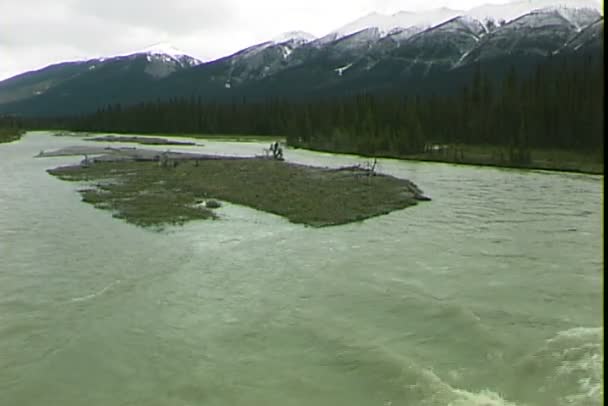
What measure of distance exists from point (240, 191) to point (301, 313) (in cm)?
1861

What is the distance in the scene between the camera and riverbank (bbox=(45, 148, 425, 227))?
23109 millimetres

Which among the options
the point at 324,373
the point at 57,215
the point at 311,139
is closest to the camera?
the point at 324,373

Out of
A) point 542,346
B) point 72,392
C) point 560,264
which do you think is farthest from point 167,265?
point 560,264

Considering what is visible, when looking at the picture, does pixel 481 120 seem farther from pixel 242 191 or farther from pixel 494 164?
pixel 242 191

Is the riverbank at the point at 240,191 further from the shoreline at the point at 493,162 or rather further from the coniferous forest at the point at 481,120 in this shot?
the coniferous forest at the point at 481,120

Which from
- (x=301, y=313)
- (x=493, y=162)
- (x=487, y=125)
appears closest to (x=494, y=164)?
(x=493, y=162)

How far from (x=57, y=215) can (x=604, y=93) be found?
23868 mm

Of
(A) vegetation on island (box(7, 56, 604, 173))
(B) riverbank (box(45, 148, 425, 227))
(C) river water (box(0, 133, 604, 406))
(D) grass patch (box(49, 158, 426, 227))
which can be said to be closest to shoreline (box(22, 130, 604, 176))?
(A) vegetation on island (box(7, 56, 604, 173))

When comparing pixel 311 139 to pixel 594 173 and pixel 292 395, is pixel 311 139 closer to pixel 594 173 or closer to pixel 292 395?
pixel 594 173

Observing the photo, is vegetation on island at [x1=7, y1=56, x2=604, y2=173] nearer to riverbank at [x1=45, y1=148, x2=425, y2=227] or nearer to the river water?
riverbank at [x1=45, y1=148, x2=425, y2=227]

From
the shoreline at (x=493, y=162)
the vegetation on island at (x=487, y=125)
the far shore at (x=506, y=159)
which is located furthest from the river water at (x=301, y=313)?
the vegetation on island at (x=487, y=125)

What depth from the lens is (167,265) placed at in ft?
49.7

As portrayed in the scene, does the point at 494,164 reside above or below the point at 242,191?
above

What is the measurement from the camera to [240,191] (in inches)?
1161
